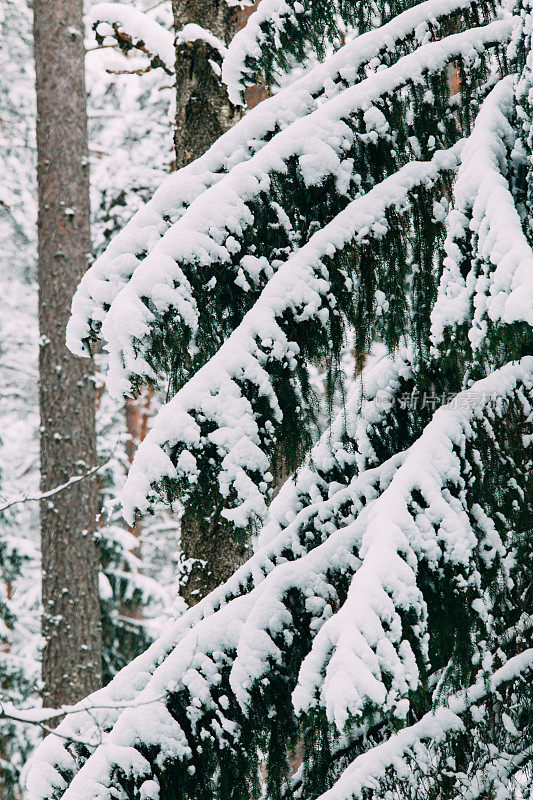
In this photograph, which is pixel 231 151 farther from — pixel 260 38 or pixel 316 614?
pixel 316 614

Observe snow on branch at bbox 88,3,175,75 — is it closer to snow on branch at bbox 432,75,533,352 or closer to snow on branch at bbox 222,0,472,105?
snow on branch at bbox 222,0,472,105

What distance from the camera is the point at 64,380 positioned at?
6.30 meters

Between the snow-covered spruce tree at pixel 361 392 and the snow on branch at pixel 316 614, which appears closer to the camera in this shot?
A: the snow on branch at pixel 316 614

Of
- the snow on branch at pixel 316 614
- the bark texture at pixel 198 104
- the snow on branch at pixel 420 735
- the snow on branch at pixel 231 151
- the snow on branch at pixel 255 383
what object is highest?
the bark texture at pixel 198 104

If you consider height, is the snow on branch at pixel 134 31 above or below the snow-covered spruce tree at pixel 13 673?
above

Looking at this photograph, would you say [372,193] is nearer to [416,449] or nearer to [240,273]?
[240,273]

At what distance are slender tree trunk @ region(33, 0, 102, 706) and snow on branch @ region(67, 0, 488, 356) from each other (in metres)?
4.00

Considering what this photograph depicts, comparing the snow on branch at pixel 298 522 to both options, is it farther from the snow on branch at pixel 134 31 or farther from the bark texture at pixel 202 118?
the snow on branch at pixel 134 31

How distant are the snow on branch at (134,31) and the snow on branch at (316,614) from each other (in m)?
3.33

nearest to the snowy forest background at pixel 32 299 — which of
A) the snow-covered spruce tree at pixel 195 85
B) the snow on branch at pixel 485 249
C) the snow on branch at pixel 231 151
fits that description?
the snow-covered spruce tree at pixel 195 85

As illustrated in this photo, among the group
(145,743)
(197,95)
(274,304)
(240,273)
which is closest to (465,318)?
(274,304)

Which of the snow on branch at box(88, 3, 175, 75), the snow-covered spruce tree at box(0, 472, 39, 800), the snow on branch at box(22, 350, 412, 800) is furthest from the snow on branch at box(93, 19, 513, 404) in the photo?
the snow-covered spruce tree at box(0, 472, 39, 800)

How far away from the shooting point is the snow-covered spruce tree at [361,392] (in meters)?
1.85

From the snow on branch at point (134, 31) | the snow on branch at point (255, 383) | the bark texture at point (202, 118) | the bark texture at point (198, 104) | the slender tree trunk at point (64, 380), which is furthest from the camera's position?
the slender tree trunk at point (64, 380)
